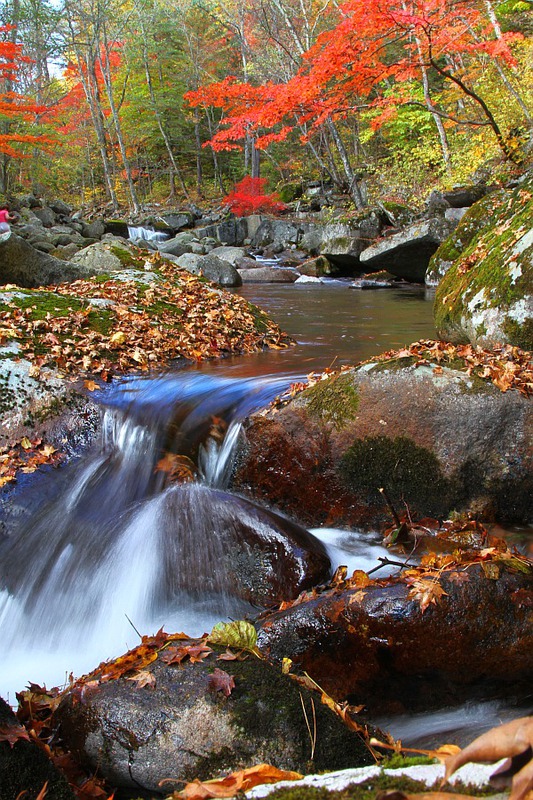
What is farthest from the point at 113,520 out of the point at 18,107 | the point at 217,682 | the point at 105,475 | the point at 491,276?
the point at 18,107

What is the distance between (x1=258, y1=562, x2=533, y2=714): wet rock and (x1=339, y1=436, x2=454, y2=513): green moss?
138 cm

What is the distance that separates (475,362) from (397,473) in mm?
1136

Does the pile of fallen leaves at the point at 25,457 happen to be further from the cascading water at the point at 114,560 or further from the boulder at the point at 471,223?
the boulder at the point at 471,223

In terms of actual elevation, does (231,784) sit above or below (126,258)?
below

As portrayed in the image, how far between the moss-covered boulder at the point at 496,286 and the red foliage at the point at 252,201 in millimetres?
24842

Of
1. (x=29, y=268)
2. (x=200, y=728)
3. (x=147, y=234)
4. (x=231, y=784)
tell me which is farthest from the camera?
(x=147, y=234)

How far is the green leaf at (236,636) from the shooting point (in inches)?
98.3

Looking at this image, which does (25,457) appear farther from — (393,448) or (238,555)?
(393,448)

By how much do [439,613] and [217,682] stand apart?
1.30 metres

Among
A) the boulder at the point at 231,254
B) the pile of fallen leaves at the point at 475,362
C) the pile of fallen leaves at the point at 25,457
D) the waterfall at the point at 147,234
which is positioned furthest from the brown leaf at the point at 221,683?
the waterfall at the point at 147,234

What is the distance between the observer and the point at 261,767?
55.6 inches

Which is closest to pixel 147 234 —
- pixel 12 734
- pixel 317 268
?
pixel 317 268

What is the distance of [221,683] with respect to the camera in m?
2.25

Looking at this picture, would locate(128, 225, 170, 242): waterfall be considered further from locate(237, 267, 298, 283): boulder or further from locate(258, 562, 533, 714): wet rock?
locate(258, 562, 533, 714): wet rock
